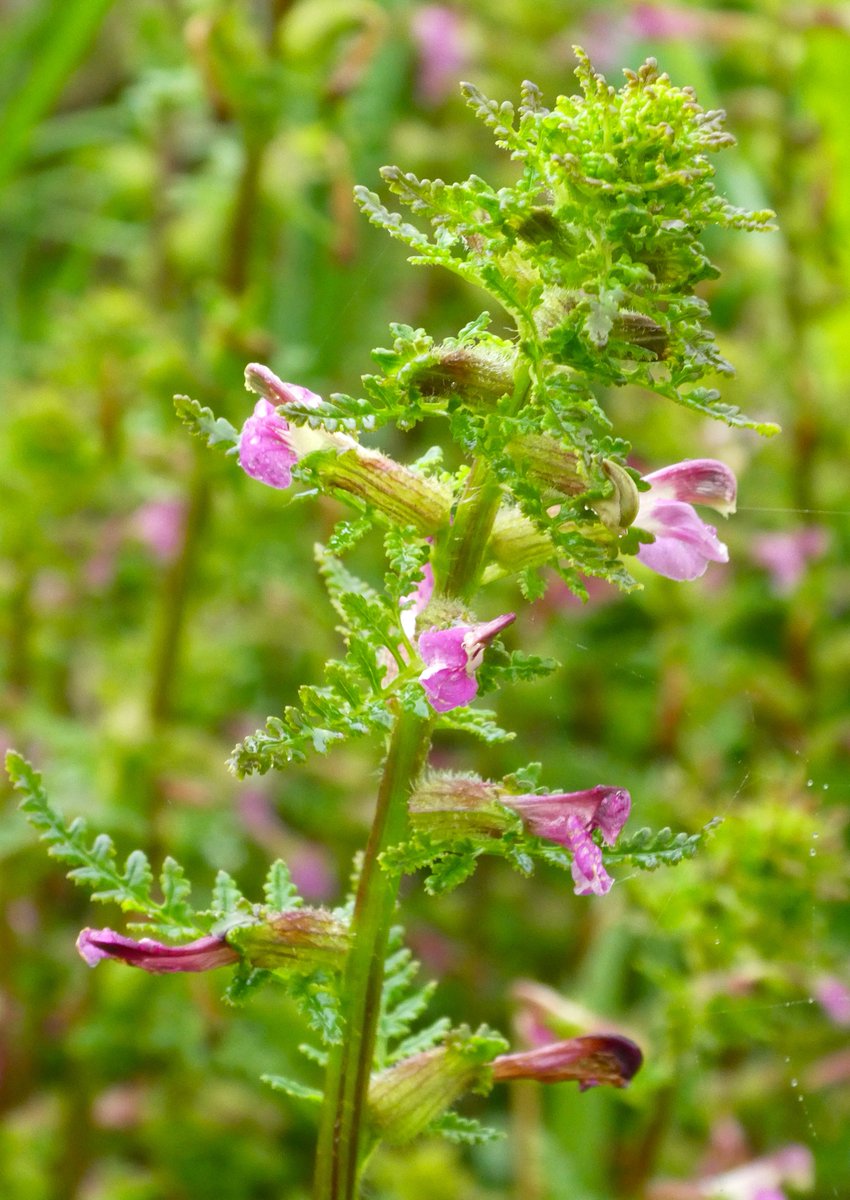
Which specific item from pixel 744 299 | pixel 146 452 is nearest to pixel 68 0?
pixel 146 452

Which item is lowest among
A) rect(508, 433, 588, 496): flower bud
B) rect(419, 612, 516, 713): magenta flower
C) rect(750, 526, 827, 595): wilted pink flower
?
rect(419, 612, 516, 713): magenta flower

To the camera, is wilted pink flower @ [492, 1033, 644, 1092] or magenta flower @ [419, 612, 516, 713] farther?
wilted pink flower @ [492, 1033, 644, 1092]

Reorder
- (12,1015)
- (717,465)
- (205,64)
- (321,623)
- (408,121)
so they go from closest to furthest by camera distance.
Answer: (717,465) → (205,64) → (12,1015) → (321,623) → (408,121)

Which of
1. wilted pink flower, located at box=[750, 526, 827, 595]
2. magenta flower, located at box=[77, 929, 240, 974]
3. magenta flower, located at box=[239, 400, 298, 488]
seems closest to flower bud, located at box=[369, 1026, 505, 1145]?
magenta flower, located at box=[77, 929, 240, 974]

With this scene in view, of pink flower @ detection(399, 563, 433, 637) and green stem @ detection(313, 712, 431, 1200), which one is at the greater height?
pink flower @ detection(399, 563, 433, 637)

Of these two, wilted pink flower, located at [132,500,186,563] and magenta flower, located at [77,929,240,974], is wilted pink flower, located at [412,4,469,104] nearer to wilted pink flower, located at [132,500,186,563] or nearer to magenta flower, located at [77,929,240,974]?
wilted pink flower, located at [132,500,186,563]

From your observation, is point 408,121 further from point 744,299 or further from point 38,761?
point 38,761

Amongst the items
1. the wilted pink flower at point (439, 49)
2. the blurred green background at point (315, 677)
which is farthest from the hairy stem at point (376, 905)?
the wilted pink flower at point (439, 49)

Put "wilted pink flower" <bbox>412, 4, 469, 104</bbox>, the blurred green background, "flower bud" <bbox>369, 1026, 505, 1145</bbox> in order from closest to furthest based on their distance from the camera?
"flower bud" <bbox>369, 1026, 505, 1145</bbox>, the blurred green background, "wilted pink flower" <bbox>412, 4, 469, 104</bbox>
